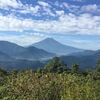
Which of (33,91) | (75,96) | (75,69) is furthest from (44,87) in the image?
(75,69)

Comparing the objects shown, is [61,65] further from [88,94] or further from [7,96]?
[88,94]

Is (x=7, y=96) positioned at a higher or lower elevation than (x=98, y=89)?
→ lower

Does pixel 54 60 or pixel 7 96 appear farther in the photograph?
pixel 54 60

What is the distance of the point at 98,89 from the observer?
3625 centimetres

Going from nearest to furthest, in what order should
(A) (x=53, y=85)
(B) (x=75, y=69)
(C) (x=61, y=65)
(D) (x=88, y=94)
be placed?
(D) (x=88, y=94), (A) (x=53, y=85), (B) (x=75, y=69), (C) (x=61, y=65)

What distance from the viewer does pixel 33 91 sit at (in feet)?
141

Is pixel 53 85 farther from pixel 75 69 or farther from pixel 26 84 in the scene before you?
pixel 75 69

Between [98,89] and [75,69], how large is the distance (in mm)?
65633

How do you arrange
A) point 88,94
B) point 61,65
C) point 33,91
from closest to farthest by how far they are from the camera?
1. point 88,94
2. point 33,91
3. point 61,65

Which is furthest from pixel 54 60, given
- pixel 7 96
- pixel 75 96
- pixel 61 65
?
pixel 75 96

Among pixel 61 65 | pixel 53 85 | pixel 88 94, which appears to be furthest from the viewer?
pixel 61 65

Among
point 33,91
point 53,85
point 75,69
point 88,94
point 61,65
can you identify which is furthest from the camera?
point 61,65

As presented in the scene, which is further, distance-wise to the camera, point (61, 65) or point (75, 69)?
point (61, 65)

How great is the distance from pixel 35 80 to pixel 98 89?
463 inches
